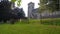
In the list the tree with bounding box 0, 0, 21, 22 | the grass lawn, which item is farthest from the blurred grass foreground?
the tree with bounding box 0, 0, 21, 22

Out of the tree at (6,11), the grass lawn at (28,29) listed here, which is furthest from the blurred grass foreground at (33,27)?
the tree at (6,11)

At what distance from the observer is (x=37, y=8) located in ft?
6.42

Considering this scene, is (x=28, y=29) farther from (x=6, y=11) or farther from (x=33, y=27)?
(x=6, y=11)

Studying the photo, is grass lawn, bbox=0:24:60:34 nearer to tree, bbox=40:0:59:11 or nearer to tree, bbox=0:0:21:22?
tree, bbox=0:0:21:22

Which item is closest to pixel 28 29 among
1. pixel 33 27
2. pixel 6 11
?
pixel 33 27

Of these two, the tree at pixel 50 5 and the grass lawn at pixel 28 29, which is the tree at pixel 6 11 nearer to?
the grass lawn at pixel 28 29

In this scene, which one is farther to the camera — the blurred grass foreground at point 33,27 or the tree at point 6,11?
the tree at point 6,11

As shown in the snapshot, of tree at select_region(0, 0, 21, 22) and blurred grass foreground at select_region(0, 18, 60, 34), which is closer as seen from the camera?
blurred grass foreground at select_region(0, 18, 60, 34)

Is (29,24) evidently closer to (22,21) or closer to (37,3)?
(22,21)

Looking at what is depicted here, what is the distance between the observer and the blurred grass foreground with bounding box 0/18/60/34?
1862mm

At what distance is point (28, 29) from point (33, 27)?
0.07 meters

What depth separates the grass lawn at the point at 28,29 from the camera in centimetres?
186

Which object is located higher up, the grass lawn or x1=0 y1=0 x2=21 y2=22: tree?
x1=0 y1=0 x2=21 y2=22: tree

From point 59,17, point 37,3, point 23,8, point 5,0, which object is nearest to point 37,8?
point 37,3
